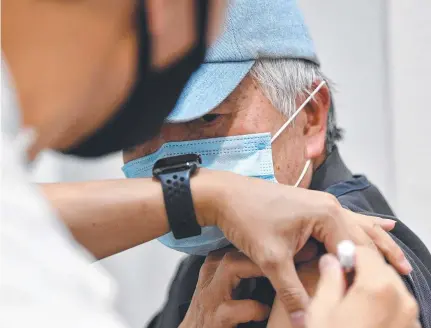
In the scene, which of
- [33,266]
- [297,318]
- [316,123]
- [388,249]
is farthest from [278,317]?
[33,266]

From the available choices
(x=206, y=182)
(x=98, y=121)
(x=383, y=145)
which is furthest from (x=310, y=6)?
(x=98, y=121)

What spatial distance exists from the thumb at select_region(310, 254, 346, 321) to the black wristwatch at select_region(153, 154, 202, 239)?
0.74 ft

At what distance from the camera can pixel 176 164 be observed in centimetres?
92

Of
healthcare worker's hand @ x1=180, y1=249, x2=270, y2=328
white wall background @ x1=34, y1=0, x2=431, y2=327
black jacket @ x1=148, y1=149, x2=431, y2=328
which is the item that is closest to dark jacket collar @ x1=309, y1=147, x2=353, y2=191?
black jacket @ x1=148, y1=149, x2=431, y2=328

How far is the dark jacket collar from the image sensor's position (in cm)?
115

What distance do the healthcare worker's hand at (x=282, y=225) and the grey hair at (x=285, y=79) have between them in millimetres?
222

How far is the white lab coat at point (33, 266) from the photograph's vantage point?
0.43 meters

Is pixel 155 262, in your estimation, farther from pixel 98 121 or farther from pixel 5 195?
pixel 5 195

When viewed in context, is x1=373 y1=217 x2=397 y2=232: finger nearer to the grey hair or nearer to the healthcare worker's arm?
the healthcare worker's arm

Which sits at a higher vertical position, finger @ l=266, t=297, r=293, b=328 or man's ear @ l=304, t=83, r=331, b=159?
man's ear @ l=304, t=83, r=331, b=159

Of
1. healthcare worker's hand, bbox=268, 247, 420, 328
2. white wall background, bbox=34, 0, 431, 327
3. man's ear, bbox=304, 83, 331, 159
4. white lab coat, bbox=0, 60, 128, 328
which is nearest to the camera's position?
white lab coat, bbox=0, 60, 128, 328

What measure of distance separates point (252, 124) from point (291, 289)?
0.33m

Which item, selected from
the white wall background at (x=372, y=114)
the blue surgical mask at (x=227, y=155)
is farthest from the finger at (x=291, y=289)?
the white wall background at (x=372, y=114)

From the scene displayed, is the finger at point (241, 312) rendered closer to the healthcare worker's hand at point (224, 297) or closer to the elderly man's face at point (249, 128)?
the healthcare worker's hand at point (224, 297)
